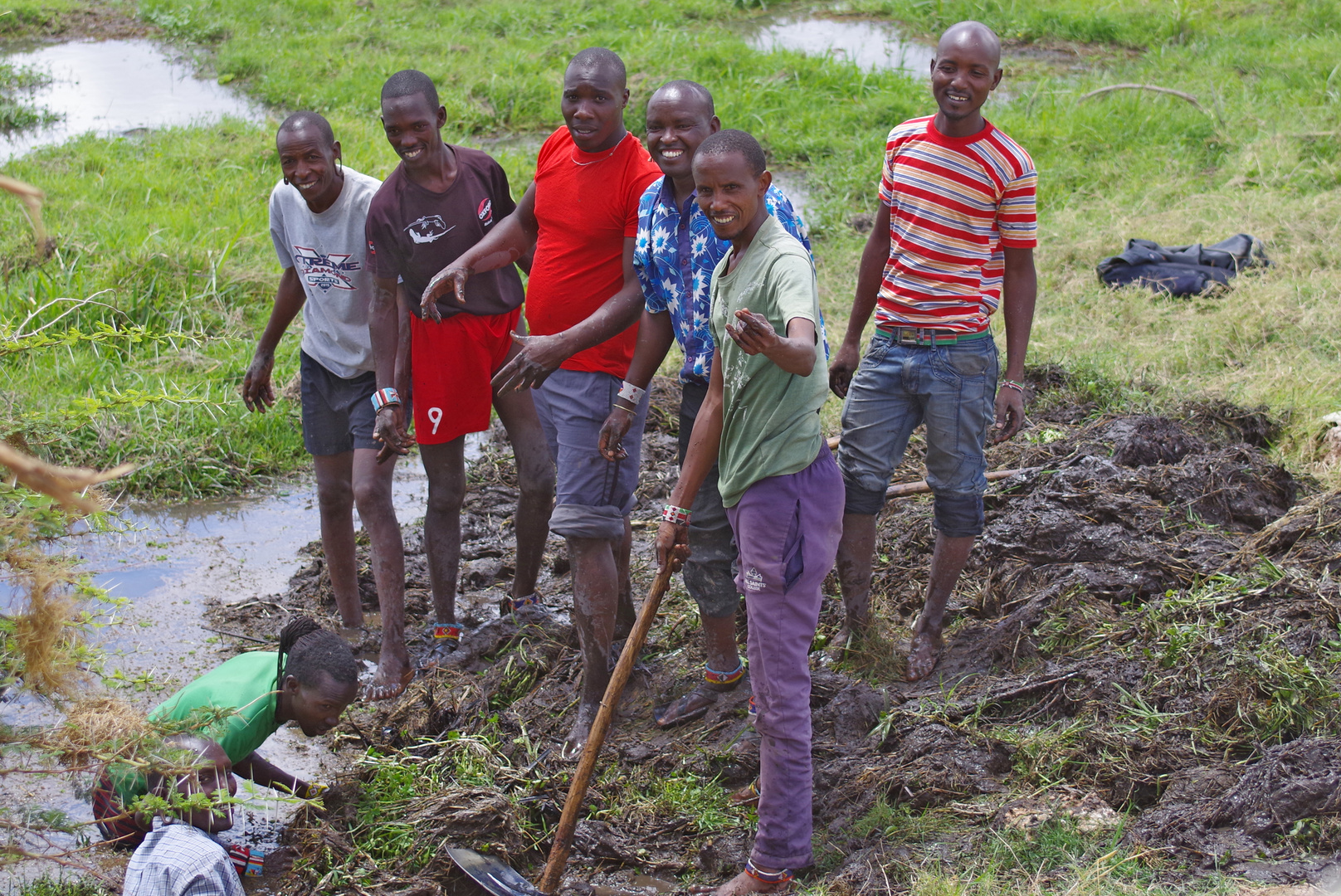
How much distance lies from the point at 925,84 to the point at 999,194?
8133 mm

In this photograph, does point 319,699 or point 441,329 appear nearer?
point 319,699

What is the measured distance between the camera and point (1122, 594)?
3.94 meters

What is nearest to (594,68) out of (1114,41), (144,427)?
(144,427)

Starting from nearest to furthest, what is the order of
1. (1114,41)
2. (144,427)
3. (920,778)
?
(920,778) → (144,427) → (1114,41)

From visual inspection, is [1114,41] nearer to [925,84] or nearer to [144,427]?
[925,84]

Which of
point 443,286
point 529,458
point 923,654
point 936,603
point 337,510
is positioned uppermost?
point 443,286

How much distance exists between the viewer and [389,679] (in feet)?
13.1

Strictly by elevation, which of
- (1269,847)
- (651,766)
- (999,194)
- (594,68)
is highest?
(594,68)

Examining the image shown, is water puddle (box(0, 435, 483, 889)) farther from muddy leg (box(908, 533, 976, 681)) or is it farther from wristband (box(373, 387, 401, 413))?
muddy leg (box(908, 533, 976, 681))

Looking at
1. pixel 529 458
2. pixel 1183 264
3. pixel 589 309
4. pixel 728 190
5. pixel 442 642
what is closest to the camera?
pixel 728 190

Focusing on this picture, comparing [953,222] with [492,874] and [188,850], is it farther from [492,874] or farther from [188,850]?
[188,850]

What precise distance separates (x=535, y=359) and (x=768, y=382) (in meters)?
0.86

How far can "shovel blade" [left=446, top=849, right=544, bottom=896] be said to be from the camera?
299 cm

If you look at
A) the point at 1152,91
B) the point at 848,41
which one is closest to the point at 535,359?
the point at 1152,91
